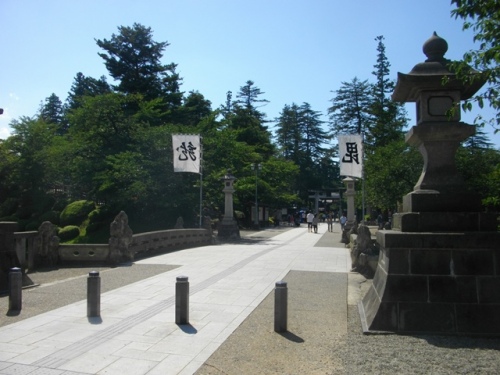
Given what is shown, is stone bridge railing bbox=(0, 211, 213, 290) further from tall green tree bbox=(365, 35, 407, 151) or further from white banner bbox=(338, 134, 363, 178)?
tall green tree bbox=(365, 35, 407, 151)

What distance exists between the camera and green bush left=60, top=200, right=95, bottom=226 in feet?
102

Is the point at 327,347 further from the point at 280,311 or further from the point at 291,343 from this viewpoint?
the point at 280,311

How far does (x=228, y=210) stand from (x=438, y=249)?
20393 mm

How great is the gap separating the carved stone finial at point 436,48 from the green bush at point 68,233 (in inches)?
1083

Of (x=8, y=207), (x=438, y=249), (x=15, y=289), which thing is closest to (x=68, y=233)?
(x=8, y=207)

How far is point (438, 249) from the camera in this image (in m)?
6.03

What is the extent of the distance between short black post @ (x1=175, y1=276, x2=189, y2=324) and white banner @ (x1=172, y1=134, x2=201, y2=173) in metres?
14.8

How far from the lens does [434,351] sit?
16.8ft

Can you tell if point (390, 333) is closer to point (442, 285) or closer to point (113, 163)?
point (442, 285)

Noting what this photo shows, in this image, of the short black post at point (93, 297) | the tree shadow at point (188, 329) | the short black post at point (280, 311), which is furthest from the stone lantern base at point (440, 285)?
the short black post at point (93, 297)

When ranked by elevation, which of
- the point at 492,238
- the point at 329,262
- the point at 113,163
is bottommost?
the point at 329,262

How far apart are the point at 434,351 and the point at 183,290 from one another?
11.8 ft

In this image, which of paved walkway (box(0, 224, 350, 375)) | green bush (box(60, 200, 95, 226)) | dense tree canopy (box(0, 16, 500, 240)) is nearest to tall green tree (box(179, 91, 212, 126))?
dense tree canopy (box(0, 16, 500, 240))

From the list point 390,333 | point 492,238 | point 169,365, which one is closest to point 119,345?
point 169,365
